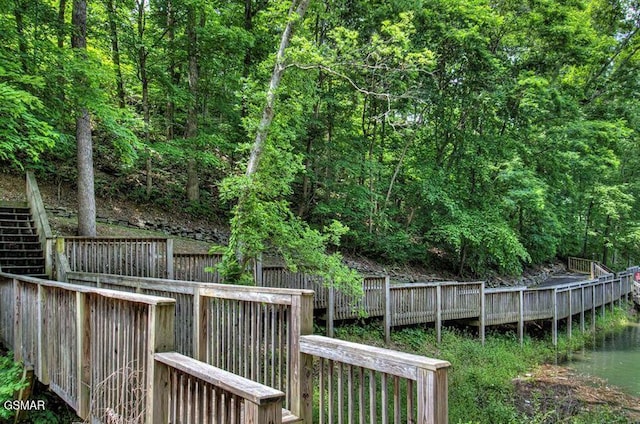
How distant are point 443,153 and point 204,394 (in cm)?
1729

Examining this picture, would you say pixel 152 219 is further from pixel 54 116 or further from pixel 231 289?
pixel 231 289

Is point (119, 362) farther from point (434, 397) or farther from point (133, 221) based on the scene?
point (133, 221)

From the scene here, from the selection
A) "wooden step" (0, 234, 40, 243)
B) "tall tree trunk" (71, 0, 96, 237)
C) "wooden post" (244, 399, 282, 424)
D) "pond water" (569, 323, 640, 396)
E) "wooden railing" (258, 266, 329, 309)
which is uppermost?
"tall tree trunk" (71, 0, 96, 237)

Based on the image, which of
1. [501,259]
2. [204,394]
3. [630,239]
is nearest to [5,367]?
[204,394]

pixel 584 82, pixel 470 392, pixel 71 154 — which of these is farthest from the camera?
pixel 584 82

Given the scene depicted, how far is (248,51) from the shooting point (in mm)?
14109

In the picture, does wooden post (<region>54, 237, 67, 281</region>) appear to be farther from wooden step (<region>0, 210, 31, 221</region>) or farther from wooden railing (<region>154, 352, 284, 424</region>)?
wooden railing (<region>154, 352, 284, 424</region>)

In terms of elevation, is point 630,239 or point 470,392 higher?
point 630,239

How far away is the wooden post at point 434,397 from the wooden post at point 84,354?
298cm

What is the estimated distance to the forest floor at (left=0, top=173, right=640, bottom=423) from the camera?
827 cm

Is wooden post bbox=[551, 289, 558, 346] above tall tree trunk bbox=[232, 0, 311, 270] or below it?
below

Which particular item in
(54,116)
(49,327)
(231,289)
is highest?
(54,116)

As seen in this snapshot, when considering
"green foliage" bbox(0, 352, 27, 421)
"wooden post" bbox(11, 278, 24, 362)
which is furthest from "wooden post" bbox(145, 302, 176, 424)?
"wooden post" bbox(11, 278, 24, 362)

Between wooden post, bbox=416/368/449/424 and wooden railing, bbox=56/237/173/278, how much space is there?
22.7 ft
